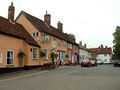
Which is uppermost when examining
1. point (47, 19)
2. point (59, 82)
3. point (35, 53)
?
point (47, 19)

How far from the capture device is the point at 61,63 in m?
56.8

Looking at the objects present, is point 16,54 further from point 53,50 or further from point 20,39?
point 53,50

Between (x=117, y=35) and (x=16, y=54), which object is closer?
(x=16, y=54)

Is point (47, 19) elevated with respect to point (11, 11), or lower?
elevated

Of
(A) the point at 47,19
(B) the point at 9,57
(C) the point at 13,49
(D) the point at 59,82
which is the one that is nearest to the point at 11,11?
(C) the point at 13,49

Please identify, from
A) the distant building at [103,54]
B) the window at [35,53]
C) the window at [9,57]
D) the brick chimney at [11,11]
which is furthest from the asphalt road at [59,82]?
the distant building at [103,54]

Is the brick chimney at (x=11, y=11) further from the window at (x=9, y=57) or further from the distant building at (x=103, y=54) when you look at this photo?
the distant building at (x=103, y=54)

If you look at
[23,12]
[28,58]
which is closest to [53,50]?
[23,12]

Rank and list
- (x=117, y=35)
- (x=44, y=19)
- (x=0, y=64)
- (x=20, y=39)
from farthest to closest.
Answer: (x=117, y=35) < (x=44, y=19) < (x=20, y=39) < (x=0, y=64)

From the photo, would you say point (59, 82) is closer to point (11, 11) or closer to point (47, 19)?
point (11, 11)

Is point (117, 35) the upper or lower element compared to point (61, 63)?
upper

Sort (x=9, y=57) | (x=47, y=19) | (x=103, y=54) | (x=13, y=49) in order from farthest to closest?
1. (x=103, y=54)
2. (x=47, y=19)
3. (x=13, y=49)
4. (x=9, y=57)

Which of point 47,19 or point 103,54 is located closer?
point 47,19

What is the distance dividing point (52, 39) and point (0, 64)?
20750 millimetres
